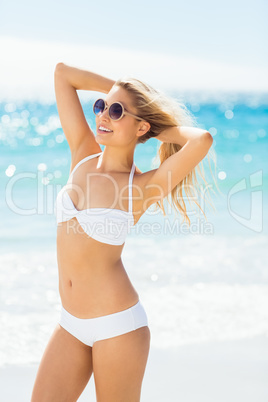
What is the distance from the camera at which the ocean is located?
6.11 metres

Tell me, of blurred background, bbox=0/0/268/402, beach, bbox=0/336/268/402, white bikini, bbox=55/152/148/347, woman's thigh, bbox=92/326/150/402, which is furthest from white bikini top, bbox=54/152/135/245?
beach, bbox=0/336/268/402

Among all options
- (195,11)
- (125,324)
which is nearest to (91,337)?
(125,324)

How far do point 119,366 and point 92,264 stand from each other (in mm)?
503

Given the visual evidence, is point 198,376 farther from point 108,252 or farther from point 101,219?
point 101,219

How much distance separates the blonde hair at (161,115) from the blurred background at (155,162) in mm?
249

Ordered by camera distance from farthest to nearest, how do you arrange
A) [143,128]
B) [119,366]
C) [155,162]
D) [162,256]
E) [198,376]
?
[162,256], [198,376], [155,162], [143,128], [119,366]

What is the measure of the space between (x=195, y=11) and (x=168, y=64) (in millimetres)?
2577

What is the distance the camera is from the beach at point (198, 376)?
14.9 ft

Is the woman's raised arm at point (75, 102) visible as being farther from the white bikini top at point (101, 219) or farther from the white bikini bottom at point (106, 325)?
the white bikini bottom at point (106, 325)

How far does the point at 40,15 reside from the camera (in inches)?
819

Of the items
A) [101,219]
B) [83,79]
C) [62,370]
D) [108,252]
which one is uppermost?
[83,79]

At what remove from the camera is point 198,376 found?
16.2 feet

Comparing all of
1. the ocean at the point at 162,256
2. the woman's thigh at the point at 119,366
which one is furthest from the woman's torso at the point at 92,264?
the ocean at the point at 162,256

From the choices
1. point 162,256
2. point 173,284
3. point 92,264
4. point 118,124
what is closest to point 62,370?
point 92,264
